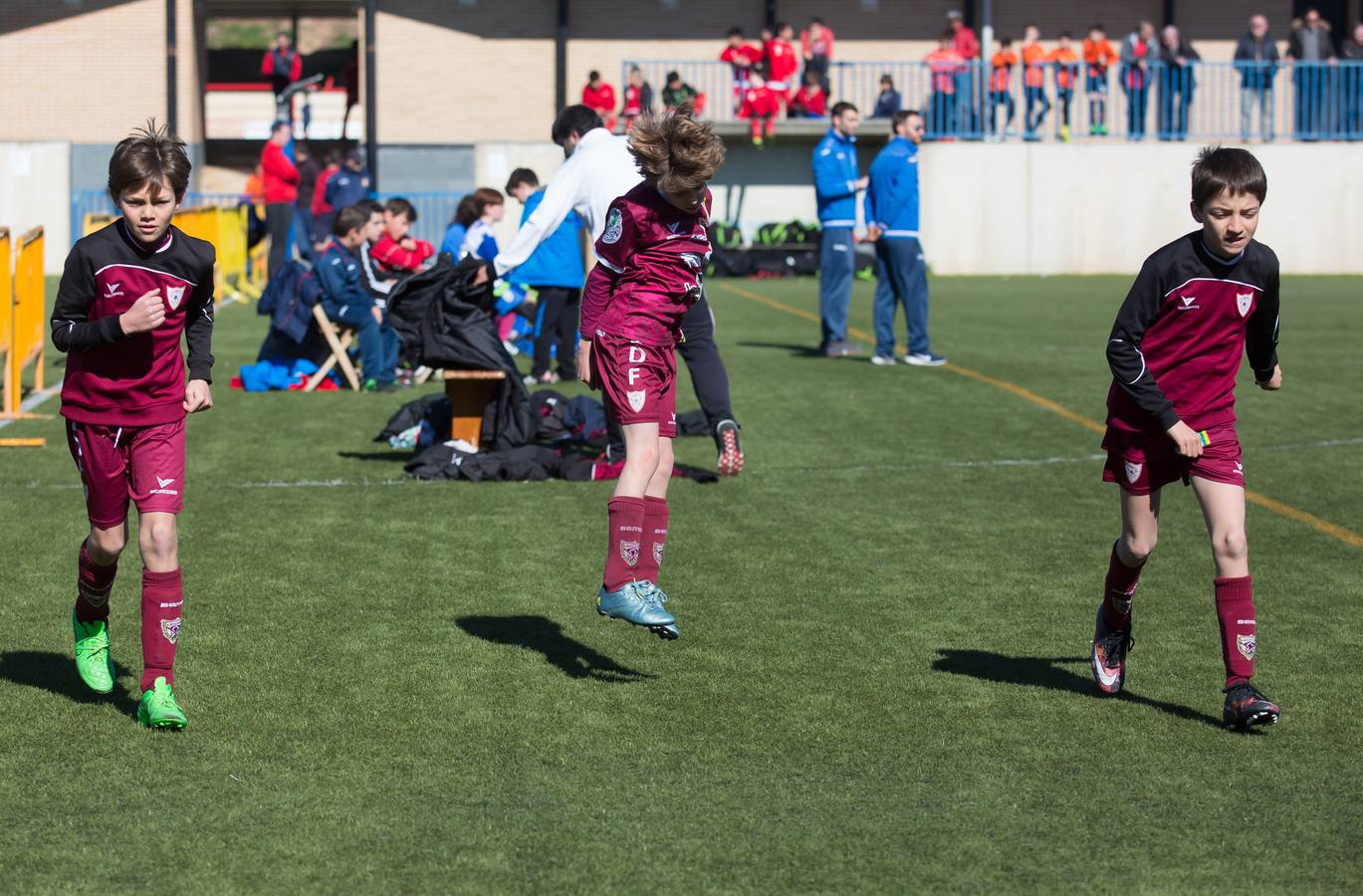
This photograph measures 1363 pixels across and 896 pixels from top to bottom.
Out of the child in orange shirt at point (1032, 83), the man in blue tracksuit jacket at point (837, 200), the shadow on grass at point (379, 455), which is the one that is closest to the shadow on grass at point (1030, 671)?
the shadow on grass at point (379, 455)

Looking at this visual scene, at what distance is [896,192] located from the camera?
15.6 metres

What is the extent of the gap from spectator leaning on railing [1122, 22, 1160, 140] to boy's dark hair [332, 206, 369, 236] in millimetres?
20514

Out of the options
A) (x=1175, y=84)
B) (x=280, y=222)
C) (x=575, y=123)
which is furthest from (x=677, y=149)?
(x=1175, y=84)

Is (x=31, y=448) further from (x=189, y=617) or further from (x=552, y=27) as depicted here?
(x=552, y=27)

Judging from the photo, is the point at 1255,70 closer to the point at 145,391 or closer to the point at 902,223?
the point at 902,223

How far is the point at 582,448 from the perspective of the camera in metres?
11.2

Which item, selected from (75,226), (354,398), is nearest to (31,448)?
(354,398)

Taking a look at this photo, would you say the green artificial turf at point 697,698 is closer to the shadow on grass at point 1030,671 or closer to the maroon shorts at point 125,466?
the shadow on grass at point 1030,671

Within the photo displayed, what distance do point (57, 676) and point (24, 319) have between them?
7.98 meters

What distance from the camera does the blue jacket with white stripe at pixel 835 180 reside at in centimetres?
1616

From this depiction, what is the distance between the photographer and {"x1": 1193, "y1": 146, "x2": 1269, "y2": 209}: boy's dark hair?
204 inches

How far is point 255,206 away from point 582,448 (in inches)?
625

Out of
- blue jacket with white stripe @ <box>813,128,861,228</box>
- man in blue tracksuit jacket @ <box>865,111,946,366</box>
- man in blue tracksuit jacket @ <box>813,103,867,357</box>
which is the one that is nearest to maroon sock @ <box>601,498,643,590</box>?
man in blue tracksuit jacket @ <box>865,111,946,366</box>

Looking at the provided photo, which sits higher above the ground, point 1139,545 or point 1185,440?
point 1185,440
